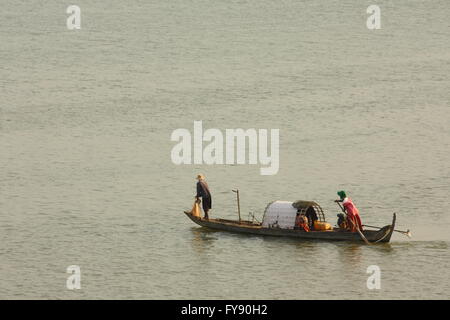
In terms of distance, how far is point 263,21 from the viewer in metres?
86.3

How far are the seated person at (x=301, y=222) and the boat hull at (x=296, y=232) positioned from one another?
14 centimetres

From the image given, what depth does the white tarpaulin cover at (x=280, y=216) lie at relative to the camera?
43.3 metres

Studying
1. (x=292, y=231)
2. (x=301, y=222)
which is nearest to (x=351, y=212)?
(x=301, y=222)

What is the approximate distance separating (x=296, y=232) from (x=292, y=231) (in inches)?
5.7

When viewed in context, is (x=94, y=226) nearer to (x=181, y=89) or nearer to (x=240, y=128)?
(x=240, y=128)

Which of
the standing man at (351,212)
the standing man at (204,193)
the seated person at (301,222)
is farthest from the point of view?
the standing man at (204,193)

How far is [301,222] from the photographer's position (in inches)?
1689

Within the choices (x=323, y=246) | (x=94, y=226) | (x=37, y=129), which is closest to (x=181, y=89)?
(x=37, y=129)

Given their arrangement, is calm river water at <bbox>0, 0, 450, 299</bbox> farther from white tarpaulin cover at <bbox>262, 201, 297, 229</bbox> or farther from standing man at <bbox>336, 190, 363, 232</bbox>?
standing man at <bbox>336, 190, 363, 232</bbox>

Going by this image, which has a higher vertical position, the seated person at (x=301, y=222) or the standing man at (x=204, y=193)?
the standing man at (x=204, y=193)

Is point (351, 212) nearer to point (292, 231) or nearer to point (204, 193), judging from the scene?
point (292, 231)

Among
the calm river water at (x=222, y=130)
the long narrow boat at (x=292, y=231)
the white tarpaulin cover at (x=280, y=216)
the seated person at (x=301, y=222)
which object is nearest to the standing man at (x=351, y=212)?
the long narrow boat at (x=292, y=231)

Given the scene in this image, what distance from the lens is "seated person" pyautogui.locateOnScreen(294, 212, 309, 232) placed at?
42.8 m

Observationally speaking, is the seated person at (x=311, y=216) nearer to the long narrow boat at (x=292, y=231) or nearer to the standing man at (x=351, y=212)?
the long narrow boat at (x=292, y=231)
